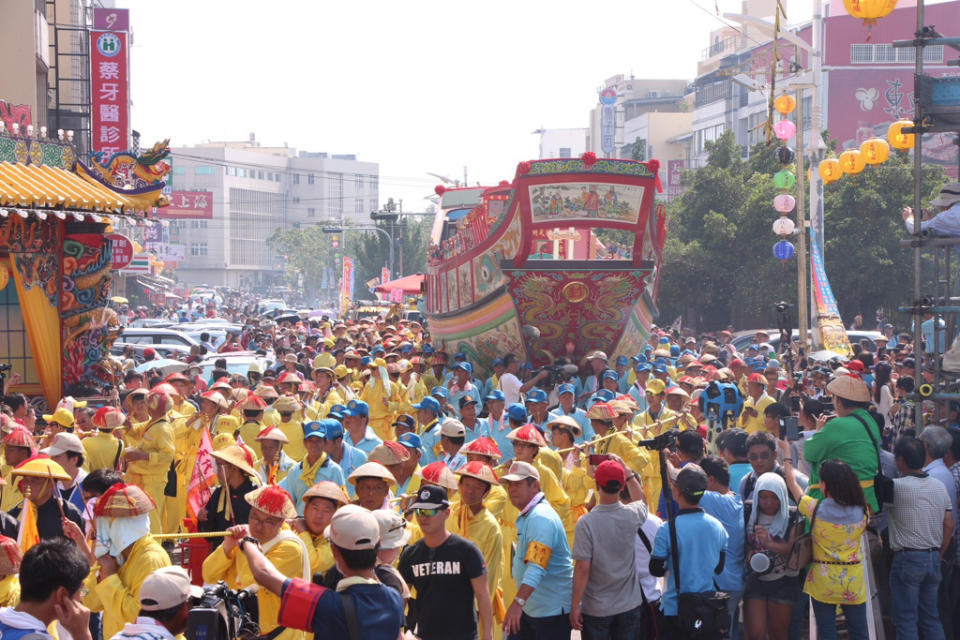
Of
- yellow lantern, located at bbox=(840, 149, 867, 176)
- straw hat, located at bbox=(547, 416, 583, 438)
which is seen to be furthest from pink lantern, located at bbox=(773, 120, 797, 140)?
straw hat, located at bbox=(547, 416, 583, 438)

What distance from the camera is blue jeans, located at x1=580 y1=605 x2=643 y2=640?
20.0 feet

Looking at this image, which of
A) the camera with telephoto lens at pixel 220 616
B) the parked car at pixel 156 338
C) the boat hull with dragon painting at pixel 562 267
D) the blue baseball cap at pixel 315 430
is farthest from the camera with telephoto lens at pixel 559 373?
the camera with telephoto lens at pixel 220 616

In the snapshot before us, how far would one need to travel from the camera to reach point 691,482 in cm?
612

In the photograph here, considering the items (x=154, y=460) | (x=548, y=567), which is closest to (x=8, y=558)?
(x=548, y=567)

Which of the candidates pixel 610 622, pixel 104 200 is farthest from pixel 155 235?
pixel 610 622

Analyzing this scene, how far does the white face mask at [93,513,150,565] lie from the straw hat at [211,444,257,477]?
1107mm

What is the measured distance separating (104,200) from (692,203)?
22.0 meters

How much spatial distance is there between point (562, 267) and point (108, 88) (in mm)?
12352

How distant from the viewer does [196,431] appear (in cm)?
1002

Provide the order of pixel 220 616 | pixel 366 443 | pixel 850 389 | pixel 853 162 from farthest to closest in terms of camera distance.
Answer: pixel 853 162 < pixel 366 443 < pixel 850 389 < pixel 220 616

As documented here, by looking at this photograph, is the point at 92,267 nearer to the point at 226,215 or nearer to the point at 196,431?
the point at 196,431

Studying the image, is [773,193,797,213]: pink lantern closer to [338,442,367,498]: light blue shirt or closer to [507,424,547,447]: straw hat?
[338,442,367,498]: light blue shirt

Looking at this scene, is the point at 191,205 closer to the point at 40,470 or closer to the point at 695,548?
Result: the point at 40,470

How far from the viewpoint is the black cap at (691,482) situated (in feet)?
20.1
